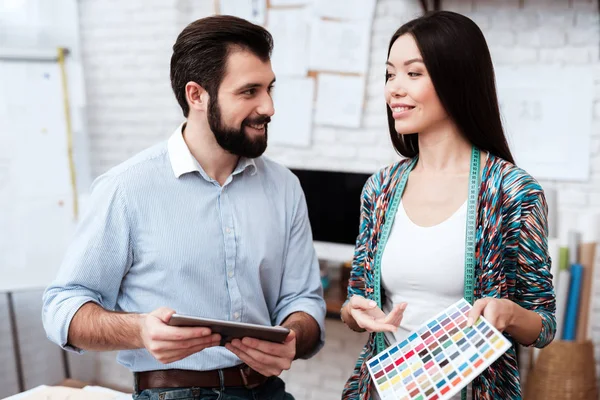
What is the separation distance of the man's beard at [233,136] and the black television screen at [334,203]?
127 centimetres

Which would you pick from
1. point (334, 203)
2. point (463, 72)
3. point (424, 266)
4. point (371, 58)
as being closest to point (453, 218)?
point (424, 266)

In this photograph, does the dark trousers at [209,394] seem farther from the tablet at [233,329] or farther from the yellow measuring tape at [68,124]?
the yellow measuring tape at [68,124]

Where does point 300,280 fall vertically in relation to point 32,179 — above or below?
below

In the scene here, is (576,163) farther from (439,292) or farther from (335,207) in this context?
(439,292)

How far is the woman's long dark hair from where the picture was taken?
1241mm

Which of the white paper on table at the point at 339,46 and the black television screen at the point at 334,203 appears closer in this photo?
the black television screen at the point at 334,203

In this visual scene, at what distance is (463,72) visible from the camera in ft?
4.08

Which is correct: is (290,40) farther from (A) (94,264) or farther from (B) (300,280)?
(A) (94,264)

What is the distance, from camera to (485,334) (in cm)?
102

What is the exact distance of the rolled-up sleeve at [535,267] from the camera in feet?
3.93

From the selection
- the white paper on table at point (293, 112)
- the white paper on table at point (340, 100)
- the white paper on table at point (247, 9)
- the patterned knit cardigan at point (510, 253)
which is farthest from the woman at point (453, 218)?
the white paper on table at point (247, 9)

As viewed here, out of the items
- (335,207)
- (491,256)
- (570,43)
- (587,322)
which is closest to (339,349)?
(335,207)

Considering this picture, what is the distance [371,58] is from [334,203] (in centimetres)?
80

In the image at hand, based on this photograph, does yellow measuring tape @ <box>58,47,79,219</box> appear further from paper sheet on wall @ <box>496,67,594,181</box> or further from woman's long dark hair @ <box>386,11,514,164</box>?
woman's long dark hair @ <box>386,11,514,164</box>
